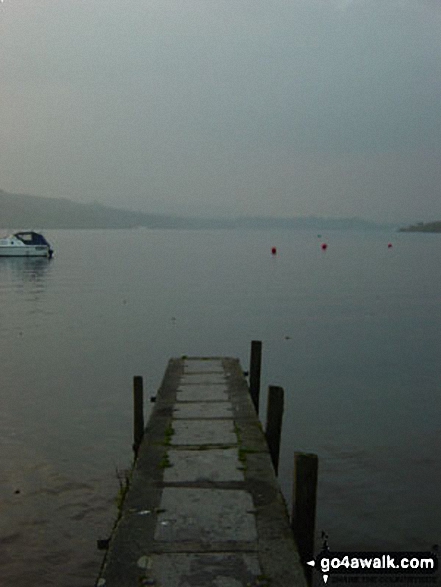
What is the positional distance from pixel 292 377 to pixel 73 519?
12757mm

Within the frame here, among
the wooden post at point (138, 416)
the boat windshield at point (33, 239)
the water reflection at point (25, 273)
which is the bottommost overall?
the water reflection at point (25, 273)

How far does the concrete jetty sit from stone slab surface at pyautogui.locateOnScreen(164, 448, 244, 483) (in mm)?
17

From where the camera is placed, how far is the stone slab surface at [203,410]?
13016mm

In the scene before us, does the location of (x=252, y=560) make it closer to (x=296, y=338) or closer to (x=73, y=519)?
(x=73, y=519)

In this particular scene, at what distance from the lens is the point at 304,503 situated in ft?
27.4

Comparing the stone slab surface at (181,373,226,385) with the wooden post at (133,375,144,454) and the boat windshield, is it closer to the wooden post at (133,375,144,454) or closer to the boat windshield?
the wooden post at (133,375,144,454)

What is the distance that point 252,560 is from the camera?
295 inches

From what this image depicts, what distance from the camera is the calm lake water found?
37.4 ft

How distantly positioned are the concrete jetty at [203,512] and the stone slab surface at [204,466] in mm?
17

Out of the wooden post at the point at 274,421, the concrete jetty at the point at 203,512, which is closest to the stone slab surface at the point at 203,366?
the concrete jetty at the point at 203,512

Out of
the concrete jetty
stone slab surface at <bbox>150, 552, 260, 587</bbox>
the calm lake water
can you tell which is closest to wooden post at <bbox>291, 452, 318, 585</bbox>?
the concrete jetty

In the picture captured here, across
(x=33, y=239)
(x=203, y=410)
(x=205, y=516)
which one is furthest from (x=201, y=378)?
(x=33, y=239)

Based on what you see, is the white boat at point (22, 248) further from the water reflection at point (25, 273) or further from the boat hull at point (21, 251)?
the water reflection at point (25, 273)

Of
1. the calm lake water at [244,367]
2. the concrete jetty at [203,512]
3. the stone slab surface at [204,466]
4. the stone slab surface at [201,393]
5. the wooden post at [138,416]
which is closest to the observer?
the concrete jetty at [203,512]
